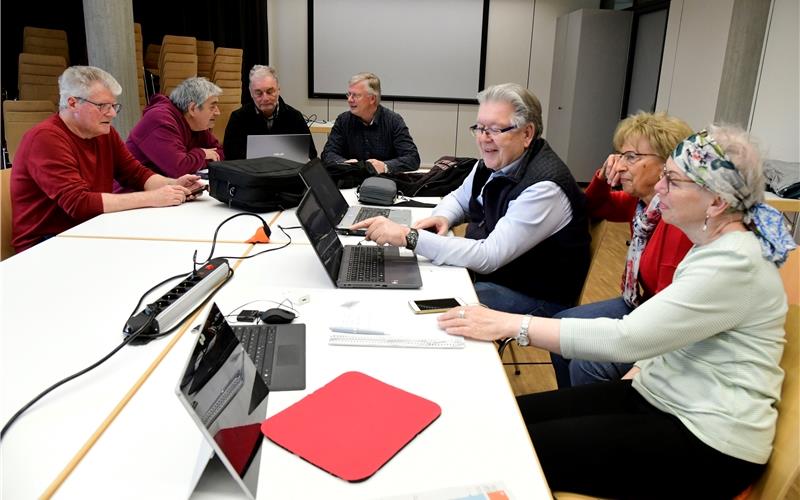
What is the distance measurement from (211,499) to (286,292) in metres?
0.80

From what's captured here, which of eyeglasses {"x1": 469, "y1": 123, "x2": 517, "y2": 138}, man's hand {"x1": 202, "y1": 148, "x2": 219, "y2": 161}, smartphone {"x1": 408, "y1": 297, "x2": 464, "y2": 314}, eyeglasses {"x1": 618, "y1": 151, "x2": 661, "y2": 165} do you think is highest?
eyeglasses {"x1": 469, "y1": 123, "x2": 517, "y2": 138}

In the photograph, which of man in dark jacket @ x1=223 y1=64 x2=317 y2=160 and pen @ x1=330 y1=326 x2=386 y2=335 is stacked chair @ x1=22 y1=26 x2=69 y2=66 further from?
pen @ x1=330 y1=326 x2=386 y2=335

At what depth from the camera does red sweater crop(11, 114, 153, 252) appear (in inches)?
90.3

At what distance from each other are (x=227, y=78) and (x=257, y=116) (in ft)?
8.73

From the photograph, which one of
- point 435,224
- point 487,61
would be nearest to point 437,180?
point 435,224

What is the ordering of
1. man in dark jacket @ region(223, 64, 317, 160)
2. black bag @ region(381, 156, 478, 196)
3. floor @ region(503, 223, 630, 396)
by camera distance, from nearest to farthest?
floor @ region(503, 223, 630, 396), black bag @ region(381, 156, 478, 196), man in dark jacket @ region(223, 64, 317, 160)

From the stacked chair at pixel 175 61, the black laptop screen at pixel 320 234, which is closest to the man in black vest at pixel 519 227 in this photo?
the black laptop screen at pixel 320 234

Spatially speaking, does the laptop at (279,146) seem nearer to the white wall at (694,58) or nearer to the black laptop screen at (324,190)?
the black laptop screen at (324,190)

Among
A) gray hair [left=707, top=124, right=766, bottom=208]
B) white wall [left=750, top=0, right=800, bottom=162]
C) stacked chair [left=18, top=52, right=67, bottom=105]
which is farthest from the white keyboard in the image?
stacked chair [left=18, top=52, right=67, bottom=105]

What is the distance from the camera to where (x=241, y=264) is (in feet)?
6.07

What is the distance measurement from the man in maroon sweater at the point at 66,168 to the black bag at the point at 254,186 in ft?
0.90

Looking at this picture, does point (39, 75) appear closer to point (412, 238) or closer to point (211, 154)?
point (211, 154)

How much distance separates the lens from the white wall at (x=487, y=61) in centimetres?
715

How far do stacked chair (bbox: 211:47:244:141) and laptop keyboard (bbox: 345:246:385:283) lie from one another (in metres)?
4.74
